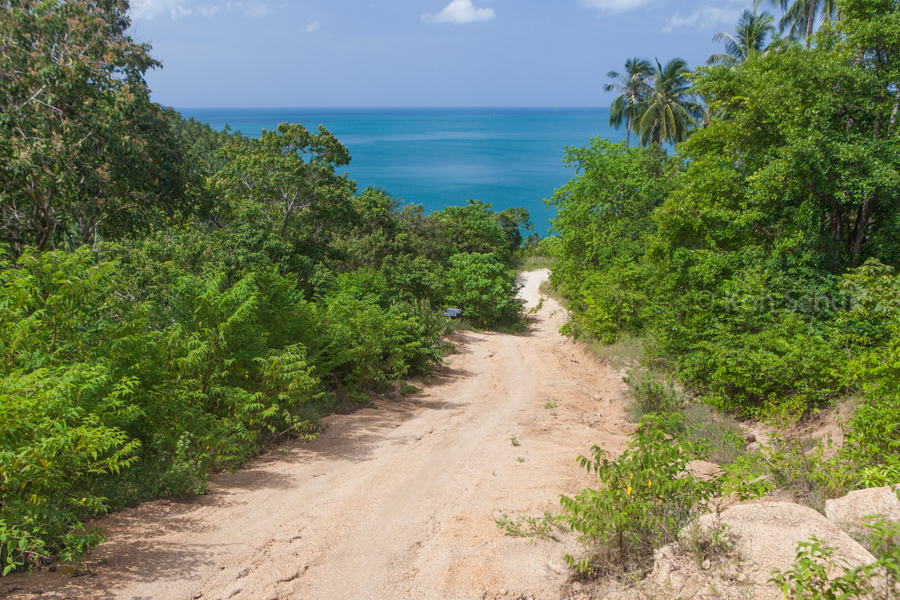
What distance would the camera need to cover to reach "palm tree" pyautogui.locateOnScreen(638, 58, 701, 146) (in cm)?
3688

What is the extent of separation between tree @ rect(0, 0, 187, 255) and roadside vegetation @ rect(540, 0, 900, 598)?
8957 millimetres

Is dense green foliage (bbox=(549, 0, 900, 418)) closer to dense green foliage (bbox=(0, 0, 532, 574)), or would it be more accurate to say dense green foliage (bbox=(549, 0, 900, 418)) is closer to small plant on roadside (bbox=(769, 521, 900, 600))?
small plant on roadside (bbox=(769, 521, 900, 600))

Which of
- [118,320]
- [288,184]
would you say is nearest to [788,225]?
[118,320]

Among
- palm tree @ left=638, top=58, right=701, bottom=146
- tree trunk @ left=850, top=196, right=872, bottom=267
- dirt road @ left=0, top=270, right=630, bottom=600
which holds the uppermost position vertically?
palm tree @ left=638, top=58, right=701, bottom=146

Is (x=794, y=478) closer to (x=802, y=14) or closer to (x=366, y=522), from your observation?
(x=366, y=522)

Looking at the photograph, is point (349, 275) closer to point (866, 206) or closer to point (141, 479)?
point (141, 479)

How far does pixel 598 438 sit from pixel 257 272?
278 inches

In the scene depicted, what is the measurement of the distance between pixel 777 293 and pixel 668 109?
29.2 meters

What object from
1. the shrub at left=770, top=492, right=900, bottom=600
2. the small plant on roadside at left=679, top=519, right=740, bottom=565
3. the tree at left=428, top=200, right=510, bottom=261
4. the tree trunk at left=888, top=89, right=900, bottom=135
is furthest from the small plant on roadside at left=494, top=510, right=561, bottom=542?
the tree at left=428, top=200, right=510, bottom=261

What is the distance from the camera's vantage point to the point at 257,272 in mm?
10133

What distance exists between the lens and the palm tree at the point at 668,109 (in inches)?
1452

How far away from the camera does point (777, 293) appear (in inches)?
445

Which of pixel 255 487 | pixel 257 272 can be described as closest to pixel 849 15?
pixel 257 272

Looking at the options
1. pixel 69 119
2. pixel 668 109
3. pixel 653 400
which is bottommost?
pixel 653 400
